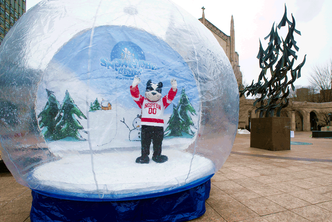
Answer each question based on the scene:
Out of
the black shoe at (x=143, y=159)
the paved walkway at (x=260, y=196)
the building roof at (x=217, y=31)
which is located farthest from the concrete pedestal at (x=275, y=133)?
the building roof at (x=217, y=31)

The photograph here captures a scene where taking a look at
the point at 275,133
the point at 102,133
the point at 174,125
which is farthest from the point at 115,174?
the point at 275,133

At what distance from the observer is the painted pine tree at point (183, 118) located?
8.21ft

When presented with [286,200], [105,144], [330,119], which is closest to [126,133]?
[105,144]

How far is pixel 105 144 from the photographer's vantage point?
7.53 feet

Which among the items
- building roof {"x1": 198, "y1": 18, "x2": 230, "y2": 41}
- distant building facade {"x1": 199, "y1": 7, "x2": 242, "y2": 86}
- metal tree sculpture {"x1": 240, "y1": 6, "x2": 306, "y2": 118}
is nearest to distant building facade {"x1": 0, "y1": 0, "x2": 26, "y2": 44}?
building roof {"x1": 198, "y1": 18, "x2": 230, "y2": 41}

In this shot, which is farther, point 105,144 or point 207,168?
point 207,168

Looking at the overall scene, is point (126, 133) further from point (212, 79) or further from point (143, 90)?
point (212, 79)

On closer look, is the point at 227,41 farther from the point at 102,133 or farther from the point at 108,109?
the point at 102,133

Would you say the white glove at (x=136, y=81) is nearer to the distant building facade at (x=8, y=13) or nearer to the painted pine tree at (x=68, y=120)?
the painted pine tree at (x=68, y=120)

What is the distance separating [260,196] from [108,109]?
289cm

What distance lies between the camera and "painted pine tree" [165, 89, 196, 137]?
250 cm

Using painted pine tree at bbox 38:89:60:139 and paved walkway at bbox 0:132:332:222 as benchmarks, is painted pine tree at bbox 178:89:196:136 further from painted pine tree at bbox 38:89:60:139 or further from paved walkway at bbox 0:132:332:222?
painted pine tree at bbox 38:89:60:139

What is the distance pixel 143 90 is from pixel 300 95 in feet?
175

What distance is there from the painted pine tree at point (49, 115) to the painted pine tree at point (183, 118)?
1.33 metres
